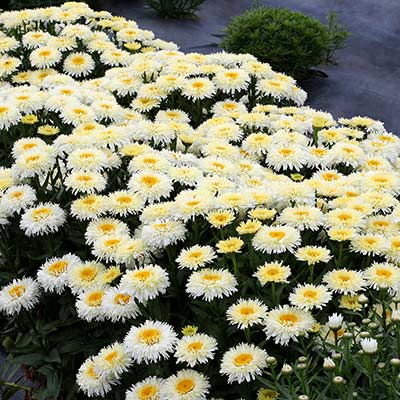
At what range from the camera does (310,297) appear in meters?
2.48

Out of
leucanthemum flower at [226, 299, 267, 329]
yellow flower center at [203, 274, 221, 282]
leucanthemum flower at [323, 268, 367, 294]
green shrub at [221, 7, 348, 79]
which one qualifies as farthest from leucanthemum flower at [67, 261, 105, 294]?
green shrub at [221, 7, 348, 79]

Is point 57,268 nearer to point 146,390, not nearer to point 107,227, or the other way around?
point 107,227

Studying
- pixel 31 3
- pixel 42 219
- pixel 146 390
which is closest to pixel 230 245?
pixel 146 390

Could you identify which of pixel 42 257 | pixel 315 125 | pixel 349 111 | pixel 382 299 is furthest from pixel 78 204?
pixel 349 111

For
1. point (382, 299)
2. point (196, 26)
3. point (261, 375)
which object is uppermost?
point (382, 299)

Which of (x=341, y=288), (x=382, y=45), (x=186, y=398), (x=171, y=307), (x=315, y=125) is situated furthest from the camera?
(x=382, y=45)

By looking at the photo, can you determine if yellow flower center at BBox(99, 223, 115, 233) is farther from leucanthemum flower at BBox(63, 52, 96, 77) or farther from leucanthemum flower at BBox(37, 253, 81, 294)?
leucanthemum flower at BBox(63, 52, 96, 77)

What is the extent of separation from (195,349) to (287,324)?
0.29 meters

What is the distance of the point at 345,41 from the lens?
25.6 ft

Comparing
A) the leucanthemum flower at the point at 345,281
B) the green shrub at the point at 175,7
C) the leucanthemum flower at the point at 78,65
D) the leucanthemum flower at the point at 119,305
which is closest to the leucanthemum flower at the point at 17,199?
the leucanthemum flower at the point at 119,305

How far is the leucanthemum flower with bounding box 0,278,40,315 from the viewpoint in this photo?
9.37ft

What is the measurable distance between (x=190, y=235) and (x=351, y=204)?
2.03 ft

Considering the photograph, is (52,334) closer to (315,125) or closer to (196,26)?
(315,125)

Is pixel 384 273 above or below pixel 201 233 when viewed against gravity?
above
